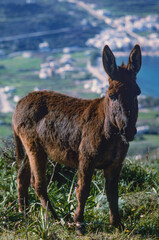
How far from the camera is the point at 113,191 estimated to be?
439cm

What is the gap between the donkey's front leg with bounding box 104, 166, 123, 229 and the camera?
4281mm

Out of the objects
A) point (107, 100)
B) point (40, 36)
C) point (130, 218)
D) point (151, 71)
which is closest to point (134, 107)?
point (107, 100)

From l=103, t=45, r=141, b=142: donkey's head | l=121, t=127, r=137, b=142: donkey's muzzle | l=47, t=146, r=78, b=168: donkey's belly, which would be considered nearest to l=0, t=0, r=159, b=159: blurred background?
l=47, t=146, r=78, b=168: donkey's belly

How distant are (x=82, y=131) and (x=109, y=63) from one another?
948 millimetres

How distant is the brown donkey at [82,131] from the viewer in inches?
146

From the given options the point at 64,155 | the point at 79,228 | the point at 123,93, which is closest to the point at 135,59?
the point at 123,93

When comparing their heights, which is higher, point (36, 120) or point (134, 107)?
point (134, 107)

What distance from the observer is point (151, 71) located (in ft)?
97.9

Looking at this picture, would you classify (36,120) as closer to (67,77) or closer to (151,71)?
(151,71)

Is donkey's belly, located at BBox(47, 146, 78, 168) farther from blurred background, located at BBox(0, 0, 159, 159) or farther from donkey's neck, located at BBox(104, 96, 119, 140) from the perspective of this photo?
blurred background, located at BBox(0, 0, 159, 159)

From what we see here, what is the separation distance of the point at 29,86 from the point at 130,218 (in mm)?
37820

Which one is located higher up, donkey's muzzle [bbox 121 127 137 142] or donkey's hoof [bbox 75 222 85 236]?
donkey's muzzle [bbox 121 127 137 142]

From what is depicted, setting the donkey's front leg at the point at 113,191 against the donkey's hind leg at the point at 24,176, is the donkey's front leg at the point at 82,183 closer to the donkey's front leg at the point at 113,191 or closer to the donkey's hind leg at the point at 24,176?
the donkey's front leg at the point at 113,191

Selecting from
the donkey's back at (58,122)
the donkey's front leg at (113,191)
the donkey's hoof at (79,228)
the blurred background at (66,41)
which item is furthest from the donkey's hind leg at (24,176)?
the blurred background at (66,41)
